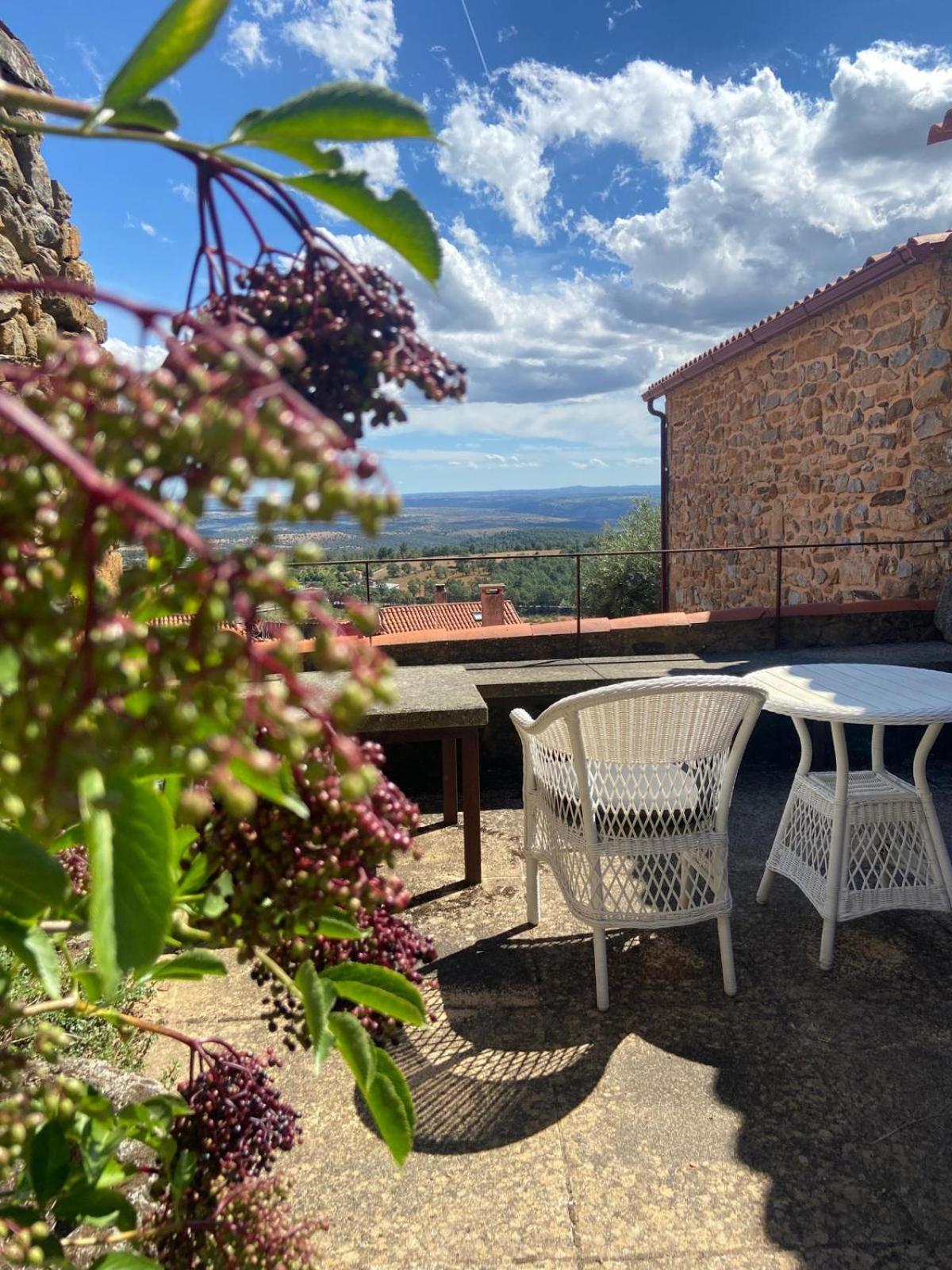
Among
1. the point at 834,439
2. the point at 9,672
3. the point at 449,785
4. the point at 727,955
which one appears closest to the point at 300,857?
the point at 9,672

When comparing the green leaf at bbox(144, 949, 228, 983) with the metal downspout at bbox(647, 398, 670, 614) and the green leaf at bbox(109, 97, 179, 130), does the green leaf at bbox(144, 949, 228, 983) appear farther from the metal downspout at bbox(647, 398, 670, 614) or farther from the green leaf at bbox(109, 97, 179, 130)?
the metal downspout at bbox(647, 398, 670, 614)

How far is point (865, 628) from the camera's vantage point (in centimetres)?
541

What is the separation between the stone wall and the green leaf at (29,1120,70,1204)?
2256mm

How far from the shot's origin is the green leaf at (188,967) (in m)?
0.88

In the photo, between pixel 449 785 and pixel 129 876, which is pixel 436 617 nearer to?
pixel 449 785

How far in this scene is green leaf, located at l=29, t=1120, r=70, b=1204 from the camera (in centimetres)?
80

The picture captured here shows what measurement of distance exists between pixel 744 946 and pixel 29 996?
2.10 m

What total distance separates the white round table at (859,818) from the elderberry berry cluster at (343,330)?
239cm

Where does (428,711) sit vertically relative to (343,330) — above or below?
below

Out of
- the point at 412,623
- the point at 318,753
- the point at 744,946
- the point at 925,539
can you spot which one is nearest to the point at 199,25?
the point at 318,753

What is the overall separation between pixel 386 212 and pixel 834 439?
7.42m

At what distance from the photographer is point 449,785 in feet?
12.7

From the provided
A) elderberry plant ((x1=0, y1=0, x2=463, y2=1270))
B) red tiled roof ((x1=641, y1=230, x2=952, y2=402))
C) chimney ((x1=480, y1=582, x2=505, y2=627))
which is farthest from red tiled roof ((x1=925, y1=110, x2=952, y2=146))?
chimney ((x1=480, y1=582, x2=505, y2=627))

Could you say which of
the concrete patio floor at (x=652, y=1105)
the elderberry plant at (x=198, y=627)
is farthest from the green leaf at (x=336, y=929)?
the concrete patio floor at (x=652, y=1105)
